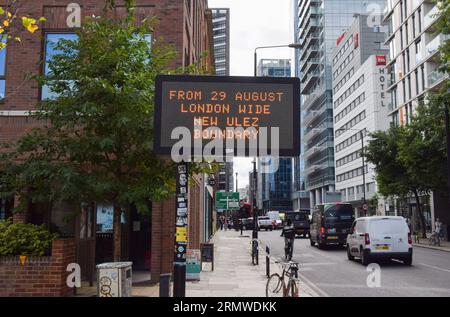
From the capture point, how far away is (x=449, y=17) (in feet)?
66.4

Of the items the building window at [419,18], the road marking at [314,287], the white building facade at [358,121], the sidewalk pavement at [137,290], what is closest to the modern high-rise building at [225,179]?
the white building facade at [358,121]

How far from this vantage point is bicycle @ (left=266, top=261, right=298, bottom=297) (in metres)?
8.79

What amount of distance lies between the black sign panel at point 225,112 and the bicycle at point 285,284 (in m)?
2.34

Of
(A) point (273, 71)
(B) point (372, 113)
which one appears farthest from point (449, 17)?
(A) point (273, 71)

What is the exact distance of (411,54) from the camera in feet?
159

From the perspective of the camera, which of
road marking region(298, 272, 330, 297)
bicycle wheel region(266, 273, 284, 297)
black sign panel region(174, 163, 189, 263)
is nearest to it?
black sign panel region(174, 163, 189, 263)

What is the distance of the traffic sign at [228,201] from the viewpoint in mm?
30862

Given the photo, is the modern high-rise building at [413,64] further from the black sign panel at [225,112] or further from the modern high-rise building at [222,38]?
the modern high-rise building at [222,38]

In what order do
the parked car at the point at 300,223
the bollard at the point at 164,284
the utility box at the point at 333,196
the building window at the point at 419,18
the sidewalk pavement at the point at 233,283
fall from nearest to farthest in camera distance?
the bollard at the point at 164,284
the sidewalk pavement at the point at 233,283
the parked car at the point at 300,223
the utility box at the point at 333,196
the building window at the point at 419,18

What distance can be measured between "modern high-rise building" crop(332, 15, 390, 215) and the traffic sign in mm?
35812

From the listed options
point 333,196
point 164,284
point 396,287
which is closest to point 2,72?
point 164,284

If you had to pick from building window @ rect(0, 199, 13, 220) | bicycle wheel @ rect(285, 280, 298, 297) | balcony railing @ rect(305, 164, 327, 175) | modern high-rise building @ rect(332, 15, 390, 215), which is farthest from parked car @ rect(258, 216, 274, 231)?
bicycle wheel @ rect(285, 280, 298, 297)

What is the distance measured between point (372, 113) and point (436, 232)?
4026 cm

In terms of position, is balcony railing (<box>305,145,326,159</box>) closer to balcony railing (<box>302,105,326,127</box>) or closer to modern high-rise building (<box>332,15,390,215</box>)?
balcony railing (<box>302,105,326,127</box>)
